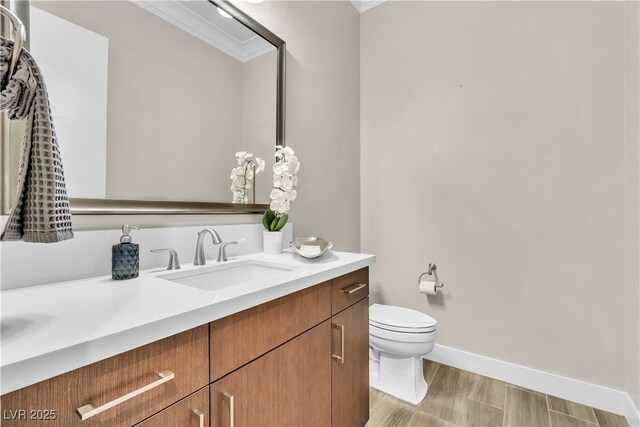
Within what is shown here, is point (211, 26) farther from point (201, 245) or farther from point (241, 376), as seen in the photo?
point (241, 376)

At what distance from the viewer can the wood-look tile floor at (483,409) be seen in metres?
1.47

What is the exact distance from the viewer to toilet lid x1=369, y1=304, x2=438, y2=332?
5.29 feet

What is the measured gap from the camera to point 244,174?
1.47 meters

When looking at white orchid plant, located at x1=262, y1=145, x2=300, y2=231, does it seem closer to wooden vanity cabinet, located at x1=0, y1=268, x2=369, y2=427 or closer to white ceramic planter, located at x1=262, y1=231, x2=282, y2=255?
white ceramic planter, located at x1=262, y1=231, x2=282, y2=255

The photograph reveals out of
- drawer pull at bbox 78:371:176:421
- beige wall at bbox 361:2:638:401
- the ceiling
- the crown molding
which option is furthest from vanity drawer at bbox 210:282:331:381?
the crown molding

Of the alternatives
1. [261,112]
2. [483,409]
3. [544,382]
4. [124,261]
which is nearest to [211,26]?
[261,112]

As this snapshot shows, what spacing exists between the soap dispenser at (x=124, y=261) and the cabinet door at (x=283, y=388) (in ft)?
1.46

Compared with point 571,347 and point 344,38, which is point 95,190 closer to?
point 344,38

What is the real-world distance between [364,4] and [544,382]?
2951 millimetres

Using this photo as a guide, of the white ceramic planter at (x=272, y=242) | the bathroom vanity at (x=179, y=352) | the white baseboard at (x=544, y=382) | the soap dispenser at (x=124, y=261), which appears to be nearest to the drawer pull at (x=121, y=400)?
the bathroom vanity at (x=179, y=352)

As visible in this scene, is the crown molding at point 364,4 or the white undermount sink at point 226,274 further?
the crown molding at point 364,4

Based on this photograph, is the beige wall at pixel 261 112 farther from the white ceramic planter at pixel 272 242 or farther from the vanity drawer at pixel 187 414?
the vanity drawer at pixel 187 414

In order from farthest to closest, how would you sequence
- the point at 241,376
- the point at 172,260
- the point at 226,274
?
1. the point at 226,274
2. the point at 172,260
3. the point at 241,376

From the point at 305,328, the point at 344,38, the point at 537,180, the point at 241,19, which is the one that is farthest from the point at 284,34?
the point at 537,180
